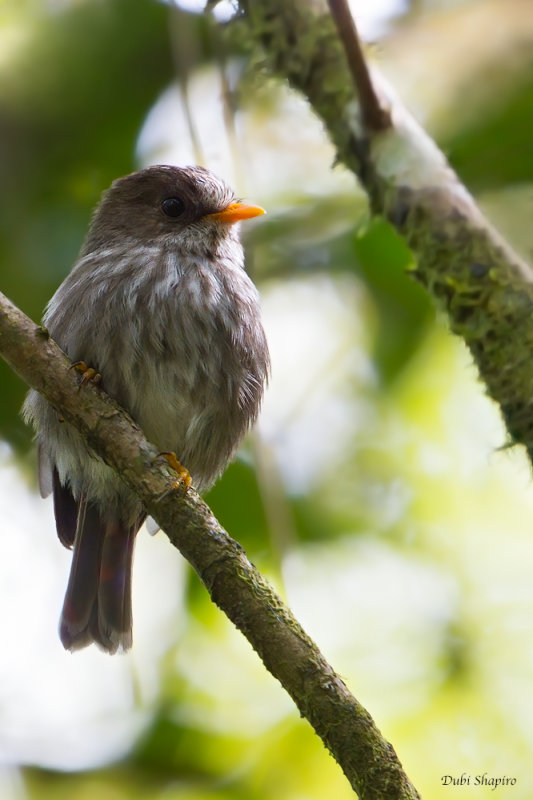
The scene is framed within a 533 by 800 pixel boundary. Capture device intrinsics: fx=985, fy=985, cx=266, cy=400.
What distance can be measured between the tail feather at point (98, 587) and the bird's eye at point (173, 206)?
4.03 feet

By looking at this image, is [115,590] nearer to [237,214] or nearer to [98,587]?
[98,587]

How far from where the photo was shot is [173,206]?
4.05 m

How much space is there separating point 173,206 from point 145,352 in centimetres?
90

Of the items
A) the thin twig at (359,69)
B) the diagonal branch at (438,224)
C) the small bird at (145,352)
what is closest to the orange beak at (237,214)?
the small bird at (145,352)

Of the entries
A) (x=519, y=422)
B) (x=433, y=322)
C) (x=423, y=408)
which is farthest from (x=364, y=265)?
(x=519, y=422)

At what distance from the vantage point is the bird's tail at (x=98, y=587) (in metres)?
3.80

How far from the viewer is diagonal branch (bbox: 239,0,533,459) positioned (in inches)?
82.4

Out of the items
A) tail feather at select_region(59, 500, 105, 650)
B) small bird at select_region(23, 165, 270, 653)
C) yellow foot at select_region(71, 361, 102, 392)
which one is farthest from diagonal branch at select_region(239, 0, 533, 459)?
tail feather at select_region(59, 500, 105, 650)

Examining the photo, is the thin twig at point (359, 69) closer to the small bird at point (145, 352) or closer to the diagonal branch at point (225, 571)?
the diagonal branch at point (225, 571)

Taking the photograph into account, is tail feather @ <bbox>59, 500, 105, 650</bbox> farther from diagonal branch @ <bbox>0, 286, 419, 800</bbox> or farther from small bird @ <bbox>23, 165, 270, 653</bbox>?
diagonal branch @ <bbox>0, 286, 419, 800</bbox>

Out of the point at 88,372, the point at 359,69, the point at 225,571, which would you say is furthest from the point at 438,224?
the point at 88,372

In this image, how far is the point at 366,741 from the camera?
7.62ft

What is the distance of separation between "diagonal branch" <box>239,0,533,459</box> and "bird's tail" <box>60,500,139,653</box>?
2.04 meters

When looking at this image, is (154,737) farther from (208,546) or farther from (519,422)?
(519,422)
